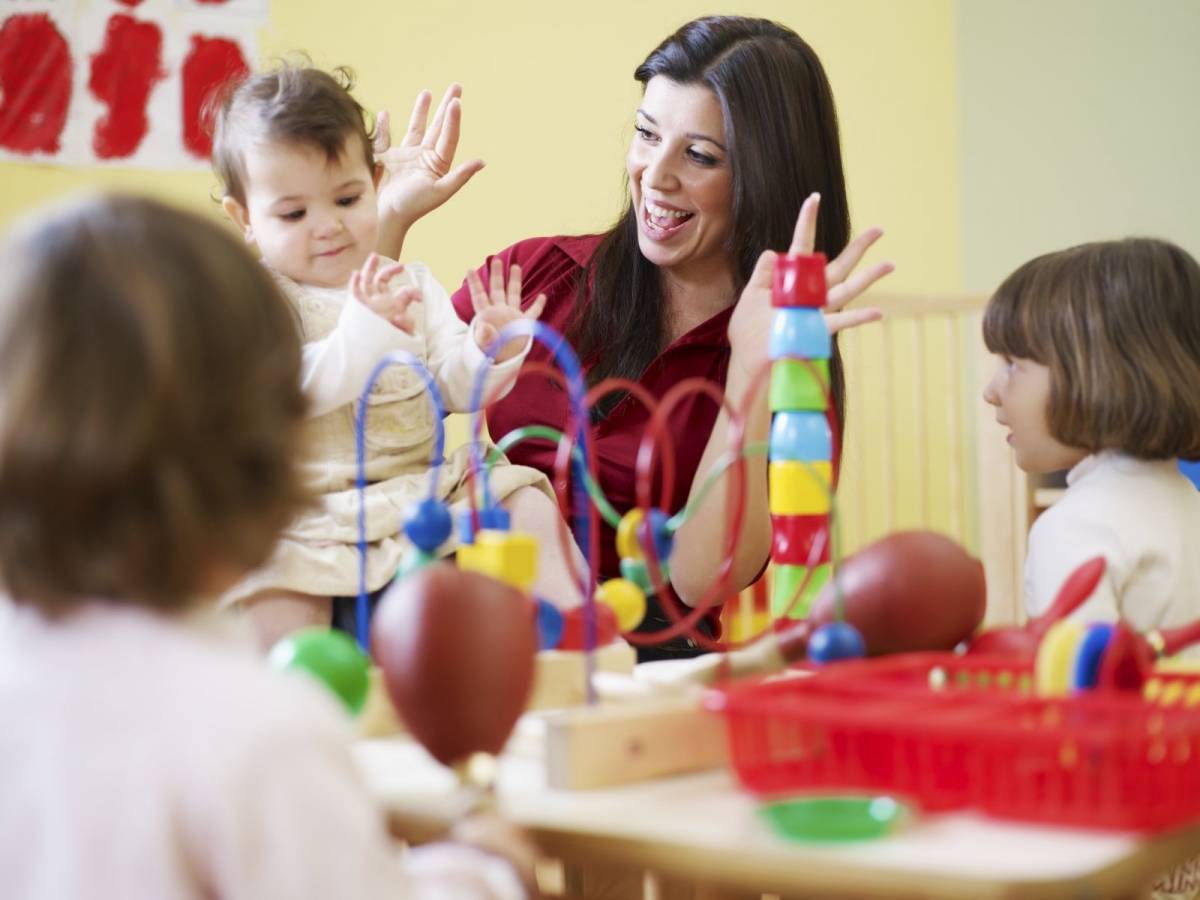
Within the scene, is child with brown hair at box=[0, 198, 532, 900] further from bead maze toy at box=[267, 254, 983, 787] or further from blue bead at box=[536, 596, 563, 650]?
blue bead at box=[536, 596, 563, 650]

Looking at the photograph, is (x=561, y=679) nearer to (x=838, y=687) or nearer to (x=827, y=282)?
(x=838, y=687)

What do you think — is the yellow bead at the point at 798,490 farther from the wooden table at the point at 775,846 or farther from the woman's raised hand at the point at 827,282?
the wooden table at the point at 775,846

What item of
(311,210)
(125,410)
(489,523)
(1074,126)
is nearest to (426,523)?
(489,523)

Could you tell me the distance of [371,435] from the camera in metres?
1.32

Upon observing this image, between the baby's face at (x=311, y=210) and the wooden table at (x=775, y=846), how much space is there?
0.72 m

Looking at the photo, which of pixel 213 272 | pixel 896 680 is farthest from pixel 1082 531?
pixel 213 272

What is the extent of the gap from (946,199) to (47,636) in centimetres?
258

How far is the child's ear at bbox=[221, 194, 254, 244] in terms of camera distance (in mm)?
1419

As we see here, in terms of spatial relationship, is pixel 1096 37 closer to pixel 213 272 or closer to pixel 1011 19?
pixel 1011 19

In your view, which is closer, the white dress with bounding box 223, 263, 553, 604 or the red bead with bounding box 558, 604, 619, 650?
the red bead with bounding box 558, 604, 619, 650

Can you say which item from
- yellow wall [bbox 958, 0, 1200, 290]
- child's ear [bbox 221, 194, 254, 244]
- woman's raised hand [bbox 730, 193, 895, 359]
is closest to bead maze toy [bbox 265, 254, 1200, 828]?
woman's raised hand [bbox 730, 193, 895, 359]

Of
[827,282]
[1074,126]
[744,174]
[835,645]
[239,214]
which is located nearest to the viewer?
[835,645]

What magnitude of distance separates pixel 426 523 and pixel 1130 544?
630 mm

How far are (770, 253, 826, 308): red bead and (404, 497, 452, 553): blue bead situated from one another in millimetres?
298
